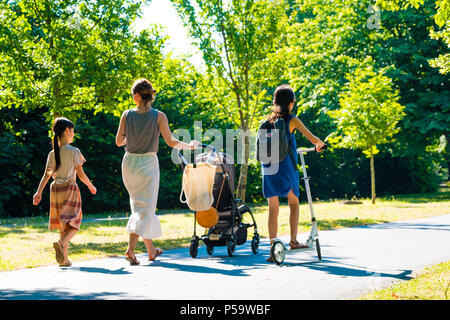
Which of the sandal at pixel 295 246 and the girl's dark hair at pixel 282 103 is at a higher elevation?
the girl's dark hair at pixel 282 103

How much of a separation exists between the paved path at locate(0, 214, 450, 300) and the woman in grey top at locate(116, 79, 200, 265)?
504 millimetres

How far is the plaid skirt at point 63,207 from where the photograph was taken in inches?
272

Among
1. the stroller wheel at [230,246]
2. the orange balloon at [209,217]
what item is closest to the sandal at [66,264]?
the orange balloon at [209,217]

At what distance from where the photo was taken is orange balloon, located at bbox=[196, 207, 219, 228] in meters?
7.75

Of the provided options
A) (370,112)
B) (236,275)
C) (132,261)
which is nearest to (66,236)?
(132,261)

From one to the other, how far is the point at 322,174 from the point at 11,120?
18877 millimetres

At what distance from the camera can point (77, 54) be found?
11.1 metres

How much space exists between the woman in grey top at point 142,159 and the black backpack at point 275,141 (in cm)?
78

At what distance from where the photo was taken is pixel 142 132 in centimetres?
682

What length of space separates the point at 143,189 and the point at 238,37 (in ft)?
28.4

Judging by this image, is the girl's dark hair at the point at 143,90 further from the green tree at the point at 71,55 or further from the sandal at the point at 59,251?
the green tree at the point at 71,55

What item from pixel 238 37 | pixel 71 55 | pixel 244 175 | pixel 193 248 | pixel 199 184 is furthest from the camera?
pixel 244 175

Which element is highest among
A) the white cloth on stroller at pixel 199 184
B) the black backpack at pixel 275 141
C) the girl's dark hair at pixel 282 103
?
the girl's dark hair at pixel 282 103

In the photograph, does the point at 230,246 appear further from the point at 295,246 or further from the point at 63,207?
the point at 63,207
